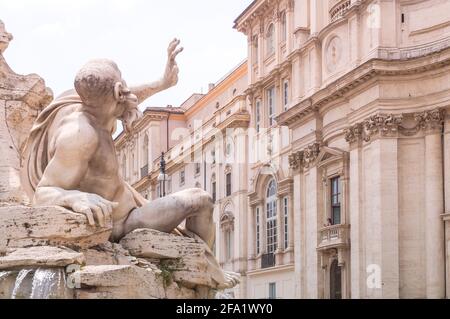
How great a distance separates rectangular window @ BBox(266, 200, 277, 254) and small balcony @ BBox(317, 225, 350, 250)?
6.76 m

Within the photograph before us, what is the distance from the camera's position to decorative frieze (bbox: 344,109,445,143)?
110 feet

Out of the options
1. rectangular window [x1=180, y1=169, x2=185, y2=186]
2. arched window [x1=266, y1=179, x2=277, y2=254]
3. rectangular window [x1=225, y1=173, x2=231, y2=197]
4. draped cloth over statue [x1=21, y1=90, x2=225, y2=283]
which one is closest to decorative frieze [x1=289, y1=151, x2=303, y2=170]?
arched window [x1=266, y1=179, x2=277, y2=254]

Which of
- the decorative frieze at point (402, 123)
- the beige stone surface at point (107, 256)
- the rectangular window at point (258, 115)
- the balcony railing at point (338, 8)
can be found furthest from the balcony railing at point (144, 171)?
the beige stone surface at point (107, 256)

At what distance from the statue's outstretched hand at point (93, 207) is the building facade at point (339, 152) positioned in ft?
90.7

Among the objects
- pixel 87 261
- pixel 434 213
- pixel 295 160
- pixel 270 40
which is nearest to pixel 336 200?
pixel 295 160

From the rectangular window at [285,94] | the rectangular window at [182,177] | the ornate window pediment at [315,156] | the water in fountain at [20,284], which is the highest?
the rectangular window at [285,94]

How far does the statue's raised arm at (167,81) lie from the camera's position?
6.85 meters

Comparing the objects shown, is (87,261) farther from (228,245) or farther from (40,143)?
(228,245)

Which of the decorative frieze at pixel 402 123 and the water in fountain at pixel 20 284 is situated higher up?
the decorative frieze at pixel 402 123

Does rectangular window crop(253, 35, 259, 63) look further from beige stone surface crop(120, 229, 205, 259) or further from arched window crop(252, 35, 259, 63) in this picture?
beige stone surface crop(120, 229, 205, 259)

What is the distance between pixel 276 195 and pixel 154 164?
20.4 metres

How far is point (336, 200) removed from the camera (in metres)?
38.9

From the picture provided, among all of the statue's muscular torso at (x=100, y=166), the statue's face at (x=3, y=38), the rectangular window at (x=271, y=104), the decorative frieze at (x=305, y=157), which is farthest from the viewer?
the rectangular window at (x=271, y=104)

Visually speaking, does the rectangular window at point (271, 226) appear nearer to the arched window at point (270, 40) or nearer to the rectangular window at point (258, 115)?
the rectangular window at point (258, 115)
